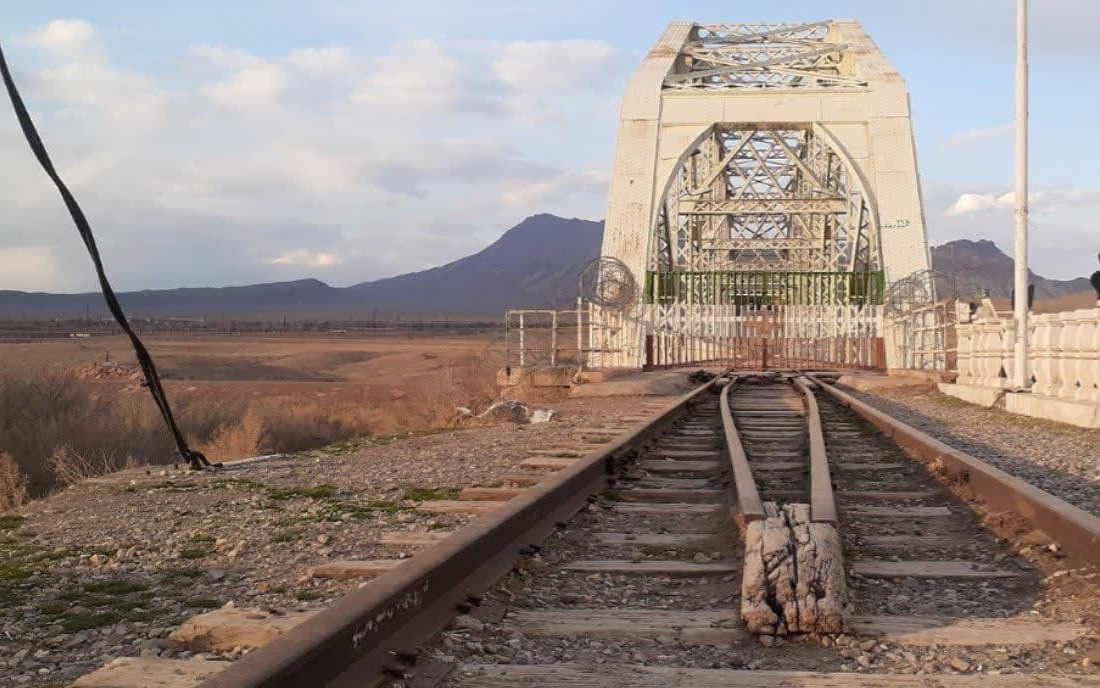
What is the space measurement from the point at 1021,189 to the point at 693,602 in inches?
564

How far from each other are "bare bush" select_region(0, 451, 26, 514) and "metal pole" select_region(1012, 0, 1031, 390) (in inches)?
492

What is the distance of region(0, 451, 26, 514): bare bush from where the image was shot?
10734mm

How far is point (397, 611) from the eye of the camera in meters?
3.60

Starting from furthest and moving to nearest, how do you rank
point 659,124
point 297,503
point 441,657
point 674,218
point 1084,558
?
point 674,218 < point 659,124 < point 297,503 < point 1084,558 < point 441,657

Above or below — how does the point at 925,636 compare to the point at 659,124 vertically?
below

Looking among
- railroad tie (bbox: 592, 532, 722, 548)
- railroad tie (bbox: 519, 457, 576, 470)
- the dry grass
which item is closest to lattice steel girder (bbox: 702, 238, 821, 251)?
the dry grass

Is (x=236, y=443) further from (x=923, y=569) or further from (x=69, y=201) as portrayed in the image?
(x=923, y=569)

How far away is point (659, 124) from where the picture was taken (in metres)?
31.6

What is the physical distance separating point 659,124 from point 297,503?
25304 millimetres

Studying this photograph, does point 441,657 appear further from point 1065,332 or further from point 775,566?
point 1065,332

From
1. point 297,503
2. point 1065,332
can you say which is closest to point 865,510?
point 297,503

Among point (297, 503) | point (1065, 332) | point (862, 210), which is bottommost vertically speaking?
point (297, 503)

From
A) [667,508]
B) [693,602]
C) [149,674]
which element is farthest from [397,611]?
[667,508]

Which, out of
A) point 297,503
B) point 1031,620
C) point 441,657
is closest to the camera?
point 441,657
